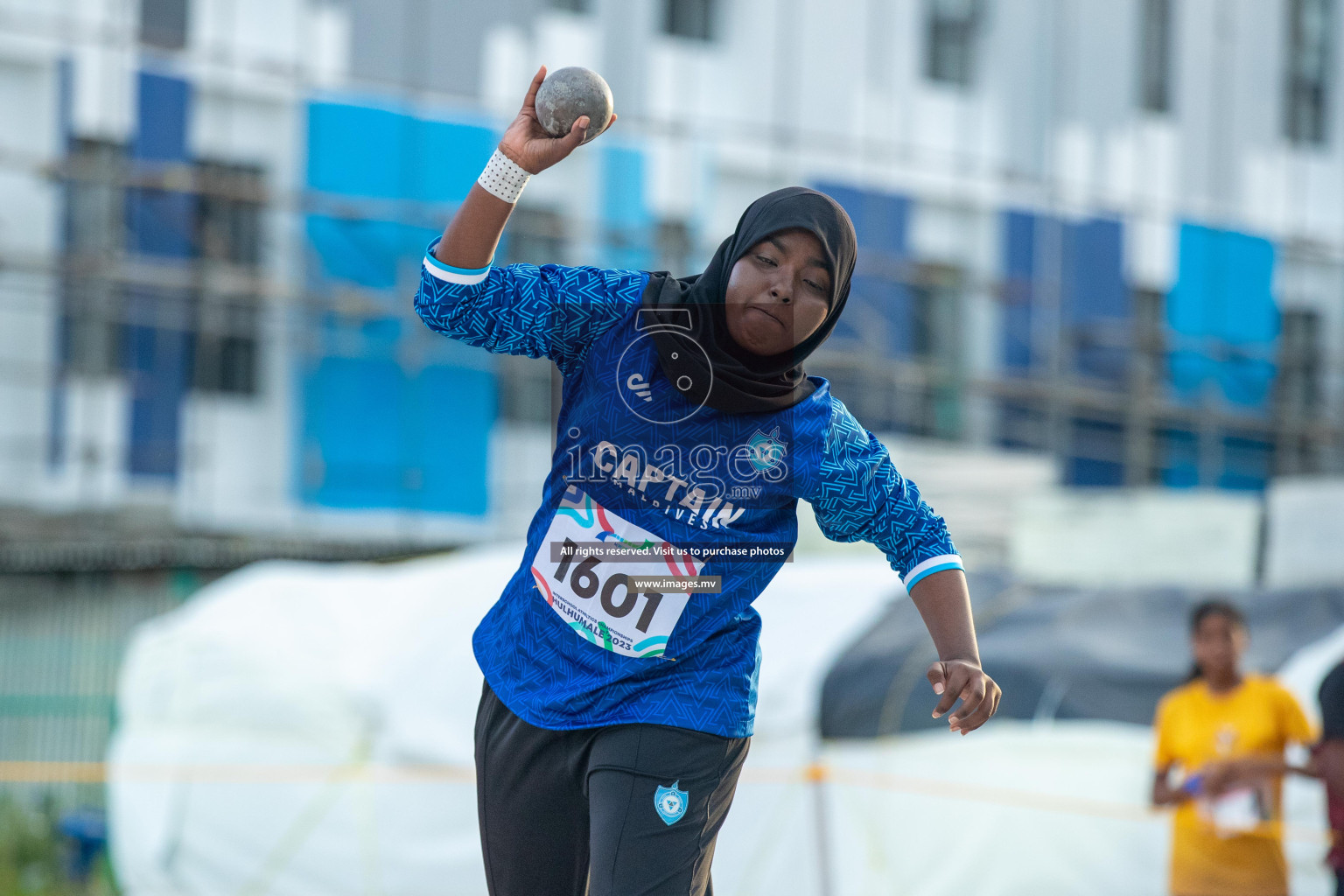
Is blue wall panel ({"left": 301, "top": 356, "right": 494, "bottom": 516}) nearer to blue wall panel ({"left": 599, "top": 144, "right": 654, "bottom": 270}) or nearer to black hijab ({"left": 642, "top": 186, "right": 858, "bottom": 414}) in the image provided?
blue wall panel ({"left": 599, "top": 144, "right": 654, "bottom": 270})

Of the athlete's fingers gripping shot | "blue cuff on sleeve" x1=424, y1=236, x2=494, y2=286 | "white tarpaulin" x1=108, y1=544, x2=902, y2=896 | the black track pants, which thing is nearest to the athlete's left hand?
the athlete's fingers gripping shot

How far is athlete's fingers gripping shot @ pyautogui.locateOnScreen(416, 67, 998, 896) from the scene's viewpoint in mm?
2186

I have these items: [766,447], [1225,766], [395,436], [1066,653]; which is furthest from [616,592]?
[395,436]

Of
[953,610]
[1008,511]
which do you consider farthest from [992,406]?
[953,610]

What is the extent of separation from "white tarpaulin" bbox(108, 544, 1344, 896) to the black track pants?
151 inches

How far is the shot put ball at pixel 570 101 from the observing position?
2068 mm

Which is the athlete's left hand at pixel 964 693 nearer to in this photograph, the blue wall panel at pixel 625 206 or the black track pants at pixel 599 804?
the black track pants at pixel 599 804

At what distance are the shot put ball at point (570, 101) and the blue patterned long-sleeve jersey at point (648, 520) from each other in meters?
0.24

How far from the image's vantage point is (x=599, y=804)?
221cm

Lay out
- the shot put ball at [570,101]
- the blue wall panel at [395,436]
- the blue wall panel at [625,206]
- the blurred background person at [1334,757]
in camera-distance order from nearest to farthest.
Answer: the shot put ball at [570,101] < the blurred background person at [1334,757] < the blue wall panel at [395,436] < the blue wall panel at [625,206]

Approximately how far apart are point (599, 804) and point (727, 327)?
728mm

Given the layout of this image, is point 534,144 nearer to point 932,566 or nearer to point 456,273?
point 456,273

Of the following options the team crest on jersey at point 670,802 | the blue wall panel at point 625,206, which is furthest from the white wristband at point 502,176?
the blue wall panel at point 625,206

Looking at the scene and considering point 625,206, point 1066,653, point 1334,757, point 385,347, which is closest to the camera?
point 1334,757
